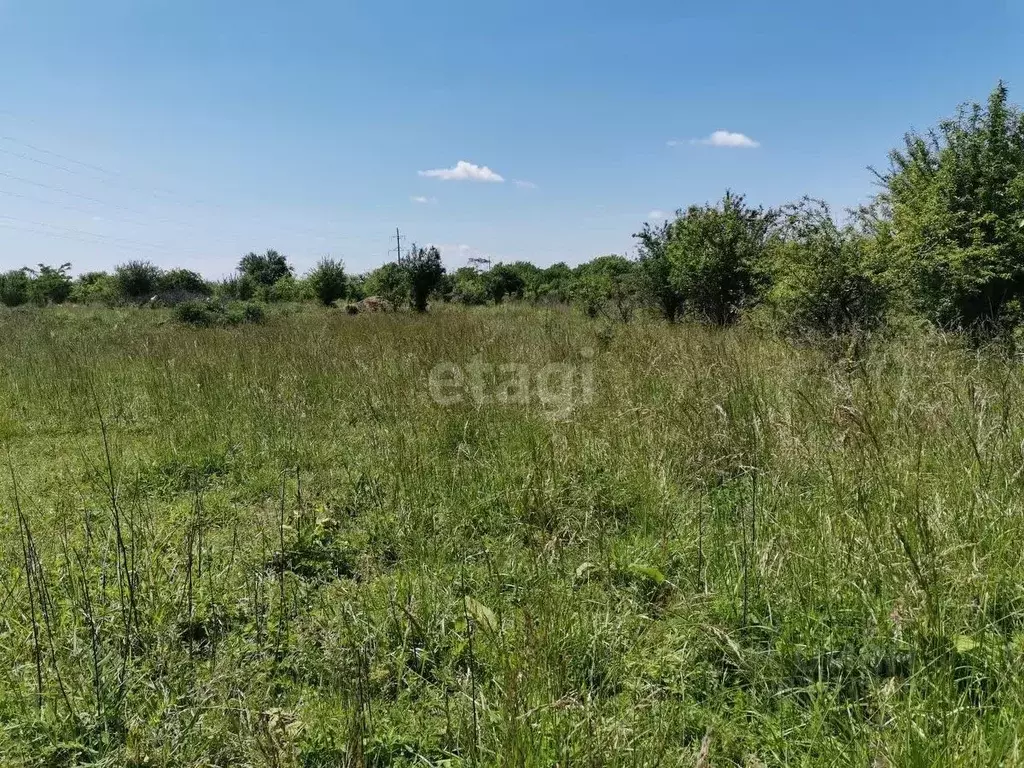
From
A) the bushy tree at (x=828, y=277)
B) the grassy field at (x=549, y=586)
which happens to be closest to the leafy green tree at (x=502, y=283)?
the bushy tree at (x=828, y=277)

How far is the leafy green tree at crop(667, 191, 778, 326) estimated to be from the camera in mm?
9984

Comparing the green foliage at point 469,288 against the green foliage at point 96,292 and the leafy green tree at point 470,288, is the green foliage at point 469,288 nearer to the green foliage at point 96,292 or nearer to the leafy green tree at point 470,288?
the leafy green tree at point 470,288

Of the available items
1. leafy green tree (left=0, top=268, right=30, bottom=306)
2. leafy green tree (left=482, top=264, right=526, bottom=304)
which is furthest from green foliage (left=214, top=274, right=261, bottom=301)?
leafy green tree (left=482, top=264, right=526, bottom=304)

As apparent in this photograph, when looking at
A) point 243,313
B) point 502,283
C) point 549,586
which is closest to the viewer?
point 549,586

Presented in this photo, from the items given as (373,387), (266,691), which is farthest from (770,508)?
(373,387)

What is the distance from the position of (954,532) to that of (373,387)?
4.25 metres

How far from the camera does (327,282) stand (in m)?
25.8

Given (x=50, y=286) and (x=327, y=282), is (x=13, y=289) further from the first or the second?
(x=327, y=282)

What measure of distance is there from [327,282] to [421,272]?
9130mm

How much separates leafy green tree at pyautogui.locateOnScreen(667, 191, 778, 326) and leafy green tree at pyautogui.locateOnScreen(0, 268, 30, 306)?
32180mm

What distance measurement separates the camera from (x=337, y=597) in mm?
2227

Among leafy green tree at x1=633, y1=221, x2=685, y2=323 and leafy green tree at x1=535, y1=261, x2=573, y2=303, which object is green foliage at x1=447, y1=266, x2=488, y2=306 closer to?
leafy green tree at x1=535, y1=261, x2=573, y2=303

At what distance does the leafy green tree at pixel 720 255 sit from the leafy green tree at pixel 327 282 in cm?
1936

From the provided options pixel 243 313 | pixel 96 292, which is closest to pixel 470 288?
pixel 243 313
